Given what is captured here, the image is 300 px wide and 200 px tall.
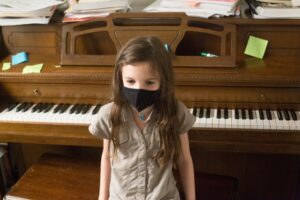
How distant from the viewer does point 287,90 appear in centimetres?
149

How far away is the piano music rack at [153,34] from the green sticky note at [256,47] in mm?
96

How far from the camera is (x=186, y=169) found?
128 cm

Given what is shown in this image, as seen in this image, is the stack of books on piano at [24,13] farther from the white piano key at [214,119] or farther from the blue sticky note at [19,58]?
the white piano key at [214,119]

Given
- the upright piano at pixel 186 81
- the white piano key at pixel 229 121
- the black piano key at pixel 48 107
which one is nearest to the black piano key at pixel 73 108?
the upright piano at pixel 186 81

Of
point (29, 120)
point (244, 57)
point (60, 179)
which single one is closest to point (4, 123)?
point (29, 120)

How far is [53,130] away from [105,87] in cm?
30

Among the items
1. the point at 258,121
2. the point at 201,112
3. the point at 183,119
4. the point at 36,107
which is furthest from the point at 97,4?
the point at 258,121

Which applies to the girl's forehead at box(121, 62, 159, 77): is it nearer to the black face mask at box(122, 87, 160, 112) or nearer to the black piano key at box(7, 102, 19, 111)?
the black face mask at box(122, 87, 160, 112)

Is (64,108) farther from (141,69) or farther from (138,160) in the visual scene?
(141,69)

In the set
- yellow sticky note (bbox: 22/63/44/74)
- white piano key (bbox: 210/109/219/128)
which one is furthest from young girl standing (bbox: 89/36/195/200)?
yellow sticky note (bbox: 22/63/44/74)

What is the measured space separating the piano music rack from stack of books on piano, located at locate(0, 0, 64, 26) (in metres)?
0.19

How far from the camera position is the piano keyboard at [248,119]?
144 cm

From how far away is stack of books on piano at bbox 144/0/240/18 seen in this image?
1610 millimetres

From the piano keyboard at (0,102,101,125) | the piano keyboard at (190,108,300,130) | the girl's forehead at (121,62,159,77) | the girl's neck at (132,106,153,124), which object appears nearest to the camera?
the girl's forehead at (121,62,159,77)
